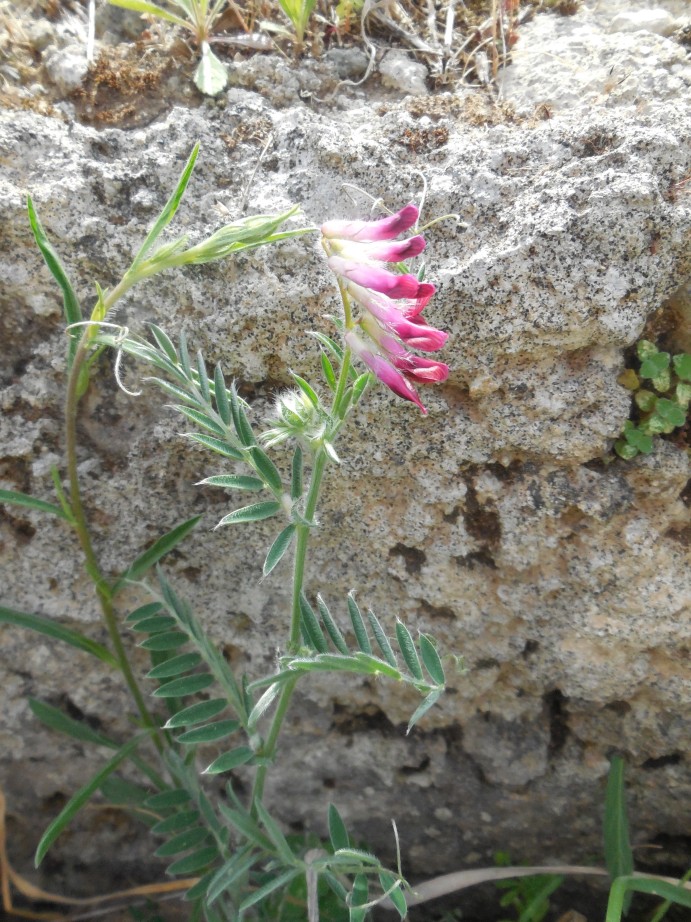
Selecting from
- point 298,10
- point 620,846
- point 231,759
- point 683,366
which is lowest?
point 620,846

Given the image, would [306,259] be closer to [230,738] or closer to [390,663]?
[390,663]

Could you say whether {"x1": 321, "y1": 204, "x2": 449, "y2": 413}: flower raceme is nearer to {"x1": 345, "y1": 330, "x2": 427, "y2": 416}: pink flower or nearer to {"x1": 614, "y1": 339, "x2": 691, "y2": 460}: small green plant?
{"x1": 345, "y1": 330, "x2": 427, "y2": 416}: pink flower

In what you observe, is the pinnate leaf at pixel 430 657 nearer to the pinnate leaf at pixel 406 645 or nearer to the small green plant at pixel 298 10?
the pinnate leaf at pixel 406 645

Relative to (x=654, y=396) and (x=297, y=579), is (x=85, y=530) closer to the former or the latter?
(x=297, y=579)

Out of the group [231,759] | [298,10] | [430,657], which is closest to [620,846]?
[430,657]

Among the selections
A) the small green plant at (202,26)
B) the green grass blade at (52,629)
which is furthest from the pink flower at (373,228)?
the green grass blade at (52,629)

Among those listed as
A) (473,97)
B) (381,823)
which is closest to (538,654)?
(381,823)

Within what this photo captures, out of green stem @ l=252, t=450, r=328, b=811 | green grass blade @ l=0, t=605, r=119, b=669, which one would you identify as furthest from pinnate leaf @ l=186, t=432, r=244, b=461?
green grass blade @ l=0, t=605, r=119, b=669
